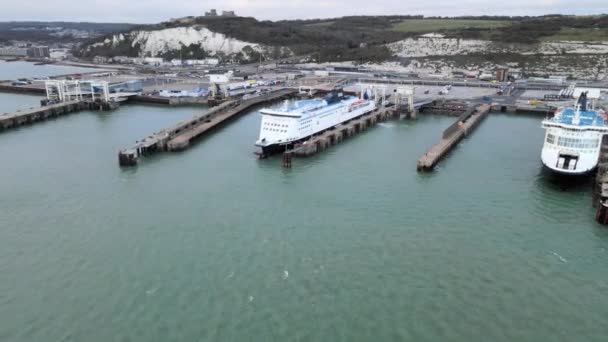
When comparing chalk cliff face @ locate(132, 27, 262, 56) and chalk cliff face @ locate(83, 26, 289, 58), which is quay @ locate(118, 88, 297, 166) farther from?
chalk cliff face @ locate(132, 27, 262, 56)

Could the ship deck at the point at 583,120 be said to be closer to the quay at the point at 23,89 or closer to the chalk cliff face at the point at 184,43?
the quay at the point at 23,89

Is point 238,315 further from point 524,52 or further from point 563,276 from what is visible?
point 524,52

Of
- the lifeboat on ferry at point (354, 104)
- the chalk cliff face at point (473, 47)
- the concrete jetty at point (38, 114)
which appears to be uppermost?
the chalk cliff face at point (473, 47)

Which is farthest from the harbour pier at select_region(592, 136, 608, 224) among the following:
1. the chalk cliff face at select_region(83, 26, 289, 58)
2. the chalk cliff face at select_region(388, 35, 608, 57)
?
the chalk cliff face at select_region(83, 26, 289, 58)

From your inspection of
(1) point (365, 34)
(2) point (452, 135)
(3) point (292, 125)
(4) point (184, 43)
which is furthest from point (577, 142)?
(1) point (365, 34)

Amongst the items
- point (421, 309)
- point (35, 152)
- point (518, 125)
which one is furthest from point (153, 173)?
point (518, 125)

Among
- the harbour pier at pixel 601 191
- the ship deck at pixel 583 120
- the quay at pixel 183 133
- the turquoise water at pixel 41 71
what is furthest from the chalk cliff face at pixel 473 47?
the turquoise water at pixel 41 71
